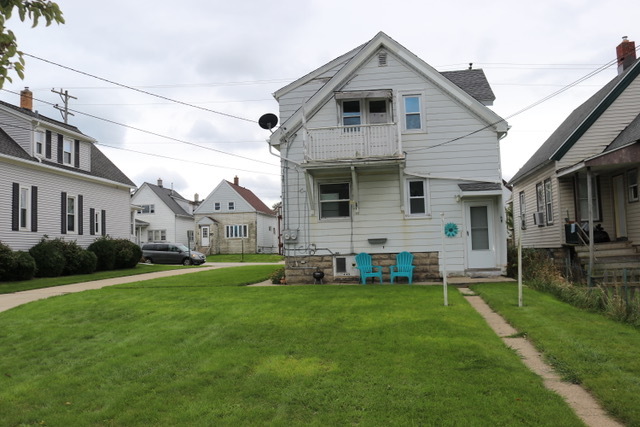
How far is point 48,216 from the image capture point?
23234 mm

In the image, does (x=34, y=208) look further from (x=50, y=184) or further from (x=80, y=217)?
(x=80, y=217)

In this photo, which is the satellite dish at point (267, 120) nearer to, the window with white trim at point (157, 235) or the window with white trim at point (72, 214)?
the window with white trim at point (72, 214)

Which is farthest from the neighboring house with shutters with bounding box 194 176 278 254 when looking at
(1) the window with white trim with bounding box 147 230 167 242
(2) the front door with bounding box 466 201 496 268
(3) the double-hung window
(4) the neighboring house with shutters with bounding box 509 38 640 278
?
(2) the front door with bounding box 466 201 496 268

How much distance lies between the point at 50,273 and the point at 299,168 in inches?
474

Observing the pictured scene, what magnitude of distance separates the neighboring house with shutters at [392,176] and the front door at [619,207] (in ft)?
13.7

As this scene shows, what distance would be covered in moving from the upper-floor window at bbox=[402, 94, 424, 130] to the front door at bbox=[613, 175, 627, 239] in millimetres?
6859

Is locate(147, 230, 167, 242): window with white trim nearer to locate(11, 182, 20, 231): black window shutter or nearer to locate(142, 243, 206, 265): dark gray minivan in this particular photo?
locate(142, 243, 206, 265): dark gray minivan

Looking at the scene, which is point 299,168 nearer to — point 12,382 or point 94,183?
→ point 12,382

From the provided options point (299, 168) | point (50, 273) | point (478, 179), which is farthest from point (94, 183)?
point (478, 179)

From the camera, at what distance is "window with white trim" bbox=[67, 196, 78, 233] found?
24.8 m

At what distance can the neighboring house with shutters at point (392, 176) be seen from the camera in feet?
51.7

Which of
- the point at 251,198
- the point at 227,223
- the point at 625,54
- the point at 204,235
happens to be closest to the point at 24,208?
the point at 625,54

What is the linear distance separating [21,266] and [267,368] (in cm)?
1634

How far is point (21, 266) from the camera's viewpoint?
18.7 m
